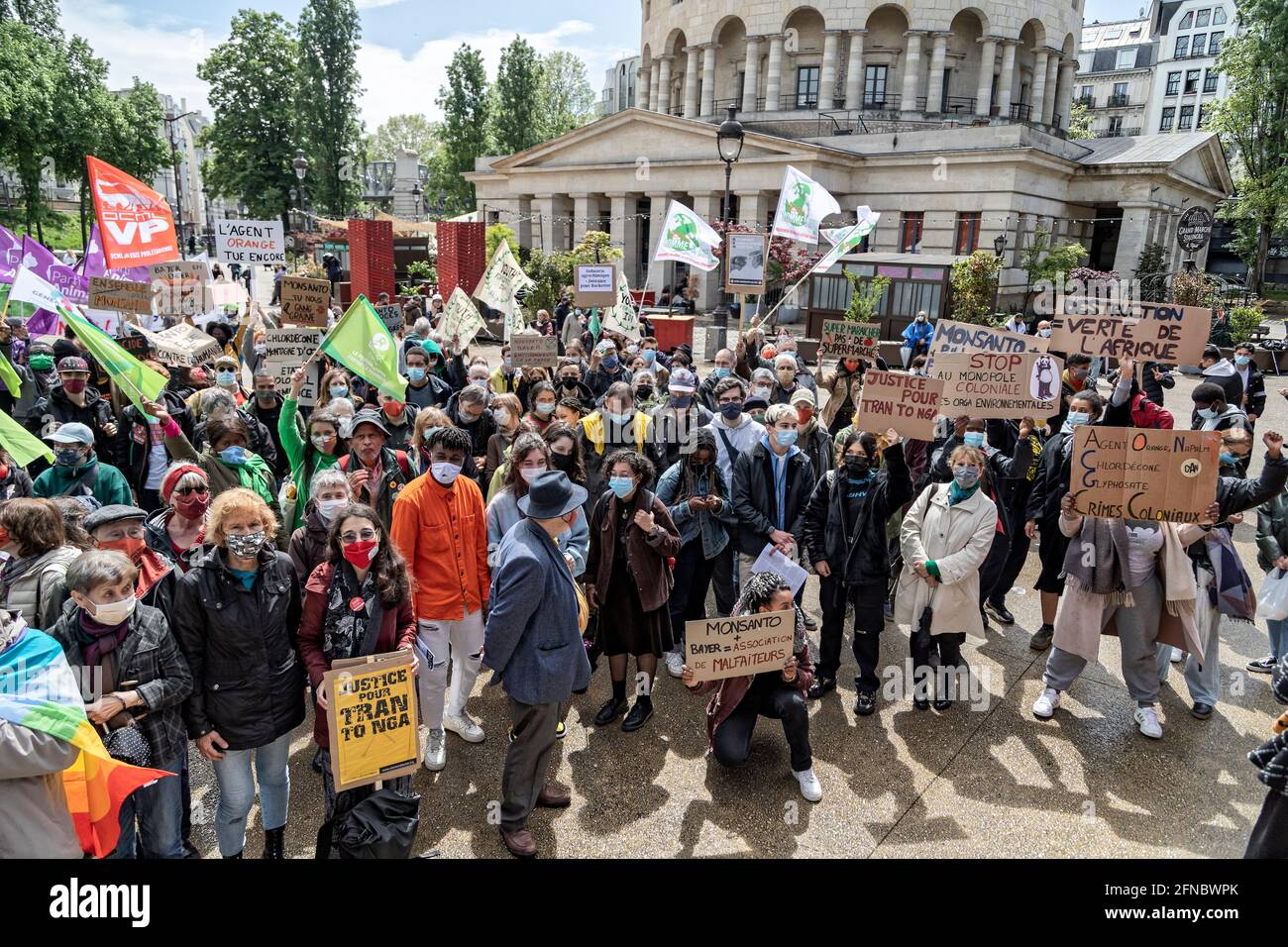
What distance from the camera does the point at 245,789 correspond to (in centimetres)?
386

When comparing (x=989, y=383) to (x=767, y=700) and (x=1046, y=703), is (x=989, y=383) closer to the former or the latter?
(x=1046, y=703)

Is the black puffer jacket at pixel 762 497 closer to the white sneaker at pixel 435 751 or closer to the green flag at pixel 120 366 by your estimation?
the white sneaker at pixel 435 751

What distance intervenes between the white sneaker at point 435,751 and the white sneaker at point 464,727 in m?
0.21

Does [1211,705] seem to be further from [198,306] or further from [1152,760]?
[198,306]

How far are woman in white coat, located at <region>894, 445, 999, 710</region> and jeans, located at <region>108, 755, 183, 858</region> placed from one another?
4542 millimetres

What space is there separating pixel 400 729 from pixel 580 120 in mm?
→ 86524

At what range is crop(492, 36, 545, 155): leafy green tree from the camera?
58809 mm

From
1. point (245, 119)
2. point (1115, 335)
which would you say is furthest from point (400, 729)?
point (245, 119)

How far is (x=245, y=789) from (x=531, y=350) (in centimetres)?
666

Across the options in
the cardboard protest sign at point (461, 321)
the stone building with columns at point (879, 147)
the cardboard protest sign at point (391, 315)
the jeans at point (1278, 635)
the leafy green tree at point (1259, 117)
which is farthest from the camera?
the leafy green tree at point (1259, 117)

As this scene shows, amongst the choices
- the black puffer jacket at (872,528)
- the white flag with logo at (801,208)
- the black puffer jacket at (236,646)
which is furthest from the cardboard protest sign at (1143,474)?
the white flag with logo at (801,208)

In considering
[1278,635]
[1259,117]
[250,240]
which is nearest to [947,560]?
[1278,635]

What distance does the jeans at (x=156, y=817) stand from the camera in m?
3.60

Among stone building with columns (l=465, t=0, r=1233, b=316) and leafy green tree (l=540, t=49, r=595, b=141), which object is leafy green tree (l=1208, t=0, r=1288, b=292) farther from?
leafy green tree (l=540, t=49, r=595, b=141)
